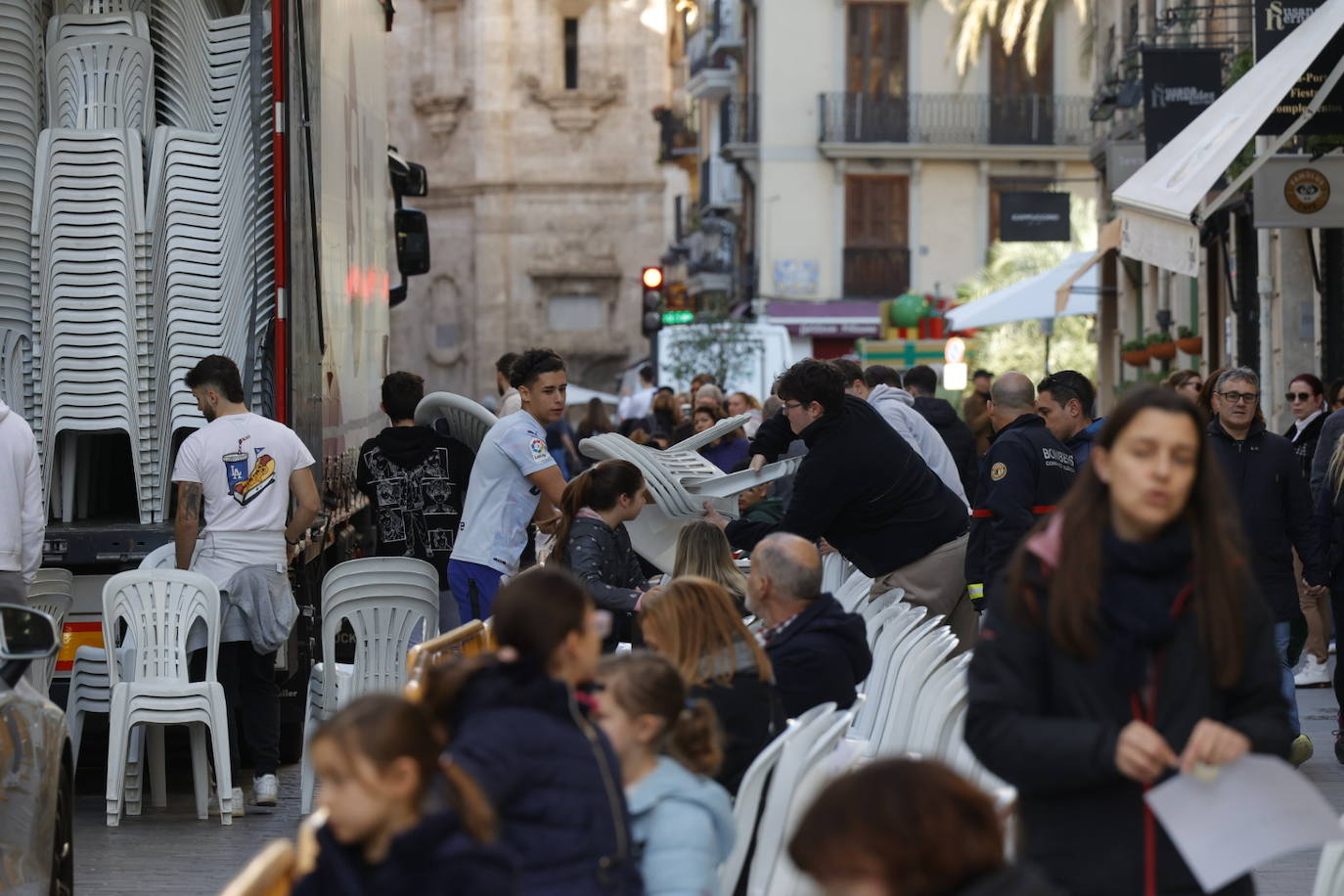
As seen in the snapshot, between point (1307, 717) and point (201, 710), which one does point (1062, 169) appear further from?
point (201, 710)

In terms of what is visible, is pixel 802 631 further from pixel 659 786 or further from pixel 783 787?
pixel 659 786

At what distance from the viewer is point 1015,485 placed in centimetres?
877

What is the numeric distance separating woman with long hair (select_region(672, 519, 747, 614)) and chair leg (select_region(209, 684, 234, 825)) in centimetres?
194

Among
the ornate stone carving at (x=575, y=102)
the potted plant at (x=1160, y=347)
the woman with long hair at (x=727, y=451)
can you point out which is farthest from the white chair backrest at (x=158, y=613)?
the ornate stone carving at (x=575, y=102)

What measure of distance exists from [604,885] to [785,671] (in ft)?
7.17

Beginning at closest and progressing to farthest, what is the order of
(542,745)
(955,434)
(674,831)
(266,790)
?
(542,745) → (674,831) → (266,790) → (955,434)

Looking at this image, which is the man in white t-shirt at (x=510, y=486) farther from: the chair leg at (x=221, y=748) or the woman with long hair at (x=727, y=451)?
the woman with long hair at (x=727, y=451)

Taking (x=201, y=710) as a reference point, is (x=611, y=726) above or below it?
above

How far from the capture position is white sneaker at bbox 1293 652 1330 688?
13312 millimetres

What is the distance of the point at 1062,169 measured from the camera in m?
46.7

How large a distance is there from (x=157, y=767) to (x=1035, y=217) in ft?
78.3

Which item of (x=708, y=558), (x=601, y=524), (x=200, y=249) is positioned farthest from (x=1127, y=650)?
(x=200, y=249)

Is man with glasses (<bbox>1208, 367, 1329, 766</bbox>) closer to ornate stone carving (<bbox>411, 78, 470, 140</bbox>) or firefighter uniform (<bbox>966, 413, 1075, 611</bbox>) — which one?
firefighter uniform (<bbox>966, 413, 1075, 611</bbox>)

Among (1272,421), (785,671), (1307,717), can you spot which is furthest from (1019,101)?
(785,671)
